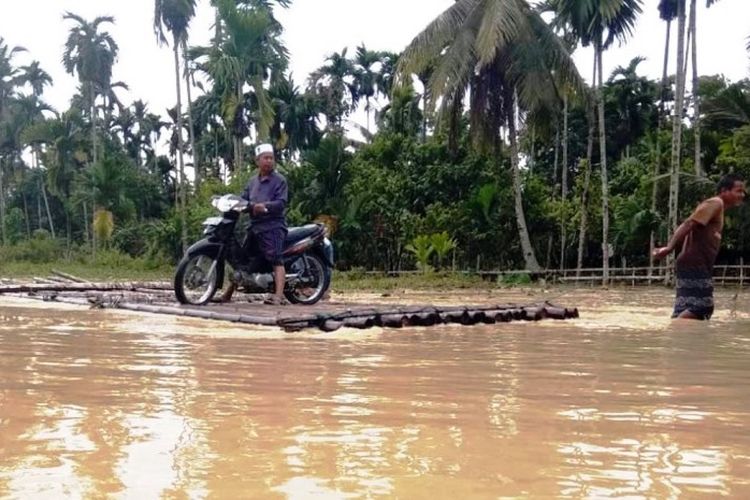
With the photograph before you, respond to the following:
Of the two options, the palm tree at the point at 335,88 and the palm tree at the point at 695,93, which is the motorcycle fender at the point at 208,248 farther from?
the palm tree at the point at 335,88

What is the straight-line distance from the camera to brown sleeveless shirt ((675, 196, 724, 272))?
6.59 meters

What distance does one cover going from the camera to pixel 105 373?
376 cm

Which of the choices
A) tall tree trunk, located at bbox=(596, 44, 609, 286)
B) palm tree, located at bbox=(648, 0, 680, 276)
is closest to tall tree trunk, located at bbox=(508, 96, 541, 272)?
tall tree trunk, located at bbox=(596, 44, 609, 286)

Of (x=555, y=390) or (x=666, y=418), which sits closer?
(x=666, y=418)

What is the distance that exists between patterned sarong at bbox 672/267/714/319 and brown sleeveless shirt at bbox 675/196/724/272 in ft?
0.18

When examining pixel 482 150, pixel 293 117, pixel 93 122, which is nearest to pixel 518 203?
pixel 482 150

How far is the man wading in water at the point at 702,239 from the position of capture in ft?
21.6

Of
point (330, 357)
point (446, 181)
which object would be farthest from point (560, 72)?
point (330, 357)

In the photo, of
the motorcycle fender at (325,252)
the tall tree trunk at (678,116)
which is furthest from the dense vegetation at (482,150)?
the motorcycle fender at (325,252)

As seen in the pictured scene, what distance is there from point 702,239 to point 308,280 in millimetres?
3895

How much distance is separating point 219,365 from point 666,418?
6.97ft

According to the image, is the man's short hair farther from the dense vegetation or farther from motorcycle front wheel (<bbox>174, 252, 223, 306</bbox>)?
the dense vegetation

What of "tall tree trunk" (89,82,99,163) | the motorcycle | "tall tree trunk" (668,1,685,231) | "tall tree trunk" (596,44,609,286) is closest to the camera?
the motorcycle

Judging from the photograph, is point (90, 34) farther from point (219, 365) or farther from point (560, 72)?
point (219, 365)
